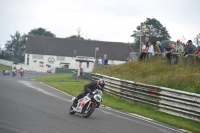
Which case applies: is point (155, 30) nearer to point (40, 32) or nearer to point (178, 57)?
point (178, 57)

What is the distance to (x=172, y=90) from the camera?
19156mm

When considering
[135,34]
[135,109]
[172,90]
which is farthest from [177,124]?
[135,34]

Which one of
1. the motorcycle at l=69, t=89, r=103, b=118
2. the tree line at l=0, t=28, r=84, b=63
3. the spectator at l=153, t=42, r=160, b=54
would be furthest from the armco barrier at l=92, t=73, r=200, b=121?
the tree line at l=0, t=28, r=84, b=63

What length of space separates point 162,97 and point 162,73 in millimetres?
4848

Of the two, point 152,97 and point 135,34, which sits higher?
point 135,34

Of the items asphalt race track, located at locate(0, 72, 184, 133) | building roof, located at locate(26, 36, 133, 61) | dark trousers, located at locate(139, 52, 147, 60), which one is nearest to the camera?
asphalt race track, located at locate(0, 72, 184, 133)

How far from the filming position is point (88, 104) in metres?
15.9

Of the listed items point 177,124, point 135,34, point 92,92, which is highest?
point 135,34

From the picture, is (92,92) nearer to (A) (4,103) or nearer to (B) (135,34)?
(A) (4,103)

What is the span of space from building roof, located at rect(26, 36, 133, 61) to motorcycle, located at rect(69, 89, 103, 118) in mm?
82244

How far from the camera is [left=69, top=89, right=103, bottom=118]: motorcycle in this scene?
1558 cm

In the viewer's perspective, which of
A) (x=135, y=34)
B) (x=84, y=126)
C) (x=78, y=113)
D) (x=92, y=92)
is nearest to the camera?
(x=84, y=126)

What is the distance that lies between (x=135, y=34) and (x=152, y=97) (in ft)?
263

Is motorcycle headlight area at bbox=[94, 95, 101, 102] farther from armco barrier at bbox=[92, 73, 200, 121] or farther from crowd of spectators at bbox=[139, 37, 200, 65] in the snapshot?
crowd of spectators at bbox=[139, 37, 200, 65]
